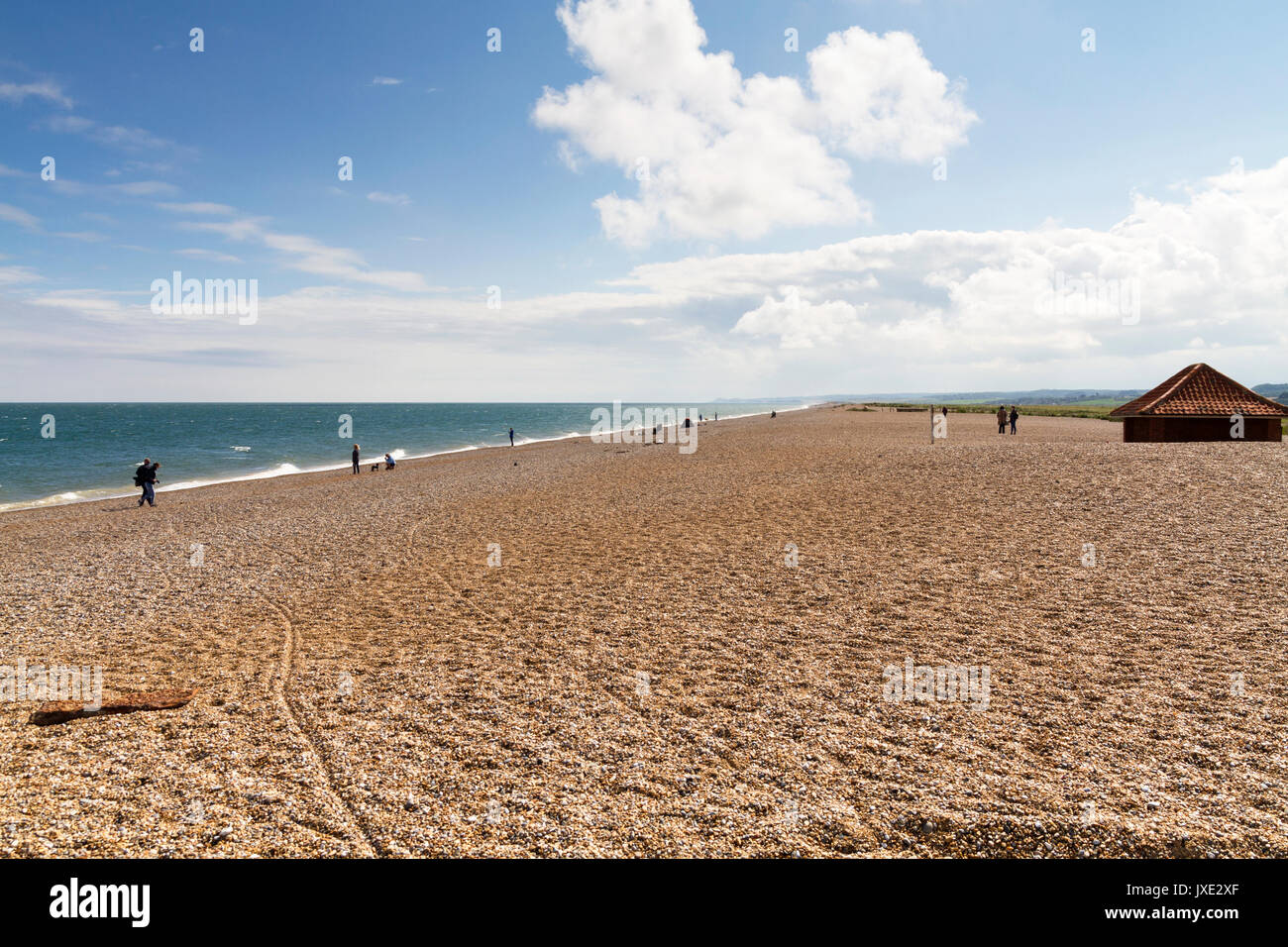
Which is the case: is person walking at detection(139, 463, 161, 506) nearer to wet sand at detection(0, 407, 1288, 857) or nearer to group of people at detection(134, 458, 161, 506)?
group of people at detection(134, 458, 161, 506)

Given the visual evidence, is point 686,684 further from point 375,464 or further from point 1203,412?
point 375,464

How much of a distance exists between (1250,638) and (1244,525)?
805cm

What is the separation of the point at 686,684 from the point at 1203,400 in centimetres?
3142

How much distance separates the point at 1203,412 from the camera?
88.3 feet

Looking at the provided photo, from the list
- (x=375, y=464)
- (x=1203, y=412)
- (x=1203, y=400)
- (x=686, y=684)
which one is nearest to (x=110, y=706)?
(x=686, y=684)

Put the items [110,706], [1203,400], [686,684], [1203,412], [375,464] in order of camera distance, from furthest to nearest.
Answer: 1. [375,464]
2. [1203,400]
3. [1203,412]
4. [686,684]
5. [110,706]

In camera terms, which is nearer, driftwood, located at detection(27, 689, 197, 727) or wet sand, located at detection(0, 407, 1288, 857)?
wet sand, located at detection(0, 407, 1288, 857)

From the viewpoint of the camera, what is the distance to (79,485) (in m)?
38.8

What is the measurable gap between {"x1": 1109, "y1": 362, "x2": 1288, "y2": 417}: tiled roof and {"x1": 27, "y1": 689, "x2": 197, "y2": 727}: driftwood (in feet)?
113

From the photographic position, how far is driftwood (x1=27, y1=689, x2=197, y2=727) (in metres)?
7.58

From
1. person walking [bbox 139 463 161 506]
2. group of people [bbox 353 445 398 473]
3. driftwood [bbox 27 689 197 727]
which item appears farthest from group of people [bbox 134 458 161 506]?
driftwood [bbox 27 689 197 727]

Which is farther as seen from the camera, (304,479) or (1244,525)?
(304,479)
